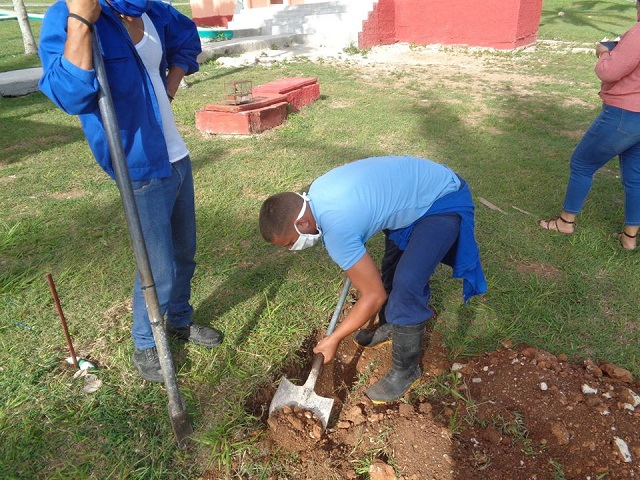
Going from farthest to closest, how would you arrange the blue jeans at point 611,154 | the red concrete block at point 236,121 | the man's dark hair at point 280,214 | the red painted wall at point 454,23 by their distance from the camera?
1. the red painted wall at point 454,23
2. the red concrete block at point 236,121
3. the blue jeans at point 611,154
4. the man's dark hair at point 280,214

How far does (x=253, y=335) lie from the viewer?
2.82 meters

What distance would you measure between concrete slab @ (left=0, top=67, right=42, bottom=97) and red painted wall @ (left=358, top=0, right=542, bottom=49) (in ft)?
24.7

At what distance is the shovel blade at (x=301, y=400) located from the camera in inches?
91.6

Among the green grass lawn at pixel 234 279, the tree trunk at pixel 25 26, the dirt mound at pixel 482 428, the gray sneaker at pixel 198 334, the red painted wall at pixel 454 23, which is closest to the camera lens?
the dirt mound at pixel 482 428

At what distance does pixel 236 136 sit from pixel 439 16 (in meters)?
8.47

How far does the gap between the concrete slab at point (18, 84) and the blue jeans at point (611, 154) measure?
8196 mm

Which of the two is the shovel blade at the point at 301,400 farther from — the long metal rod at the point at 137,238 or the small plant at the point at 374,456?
the long metal rod at the point at 137,238

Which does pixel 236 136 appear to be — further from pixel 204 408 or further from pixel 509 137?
pixel 204 408

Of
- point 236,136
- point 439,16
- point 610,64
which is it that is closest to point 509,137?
point 610,64

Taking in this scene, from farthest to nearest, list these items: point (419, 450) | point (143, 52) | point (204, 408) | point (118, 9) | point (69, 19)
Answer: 1. point (204, 408)
2. point (419, 450)
3. point (143, 52)
4. point (118, 9)
5. point (69, 19)

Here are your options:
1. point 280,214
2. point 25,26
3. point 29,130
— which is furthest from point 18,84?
point 280,214

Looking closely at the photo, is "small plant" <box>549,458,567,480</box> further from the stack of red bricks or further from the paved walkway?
the paved walkway

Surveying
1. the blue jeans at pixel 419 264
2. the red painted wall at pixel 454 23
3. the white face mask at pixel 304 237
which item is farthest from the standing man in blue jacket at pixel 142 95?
the red painted wall at pixel 454 23

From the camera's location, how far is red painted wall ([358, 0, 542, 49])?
37.8 ft
